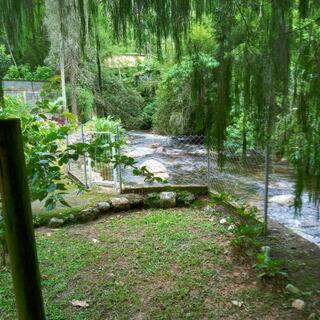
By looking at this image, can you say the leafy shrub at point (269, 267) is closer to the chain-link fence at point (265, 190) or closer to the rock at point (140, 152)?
the chain-link fence at point (265, 190)

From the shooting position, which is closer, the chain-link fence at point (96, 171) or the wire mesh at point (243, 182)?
the wire mesh at point (243, 182)

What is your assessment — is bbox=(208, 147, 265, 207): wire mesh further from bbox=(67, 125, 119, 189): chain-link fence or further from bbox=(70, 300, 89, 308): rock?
bbox=(70, 300, 89, 308): rock

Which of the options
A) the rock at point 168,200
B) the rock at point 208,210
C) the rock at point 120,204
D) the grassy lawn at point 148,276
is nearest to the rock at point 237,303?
the grassy lawn at point 148,276

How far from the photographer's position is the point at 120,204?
470 centimetres

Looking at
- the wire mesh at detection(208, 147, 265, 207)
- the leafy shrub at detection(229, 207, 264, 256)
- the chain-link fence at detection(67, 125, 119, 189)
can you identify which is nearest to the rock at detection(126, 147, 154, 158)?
the chain-link fence at detection(67, 125, 119, 189)

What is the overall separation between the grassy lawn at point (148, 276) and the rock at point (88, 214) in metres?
0.22

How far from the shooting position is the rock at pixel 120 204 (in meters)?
4.68

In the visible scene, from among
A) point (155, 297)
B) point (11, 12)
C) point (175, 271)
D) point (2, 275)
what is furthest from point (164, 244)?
point (11, 12)

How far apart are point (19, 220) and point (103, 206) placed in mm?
3517

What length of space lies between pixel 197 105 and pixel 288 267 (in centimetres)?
189

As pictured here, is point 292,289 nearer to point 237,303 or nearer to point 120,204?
point 237,303

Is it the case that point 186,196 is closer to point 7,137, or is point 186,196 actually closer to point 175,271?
point 175,271

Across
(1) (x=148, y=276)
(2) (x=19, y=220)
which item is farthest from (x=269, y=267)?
(2) (x=19, y=220)

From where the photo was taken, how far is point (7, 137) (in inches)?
41.4
